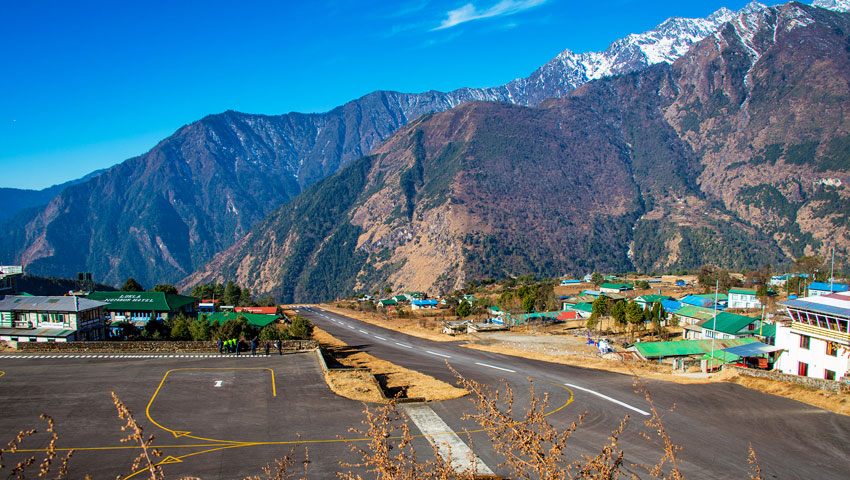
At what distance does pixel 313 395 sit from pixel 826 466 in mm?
23450

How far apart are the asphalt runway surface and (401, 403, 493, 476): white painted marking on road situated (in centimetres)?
56

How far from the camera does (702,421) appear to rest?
993 inches

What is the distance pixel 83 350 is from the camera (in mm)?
39875

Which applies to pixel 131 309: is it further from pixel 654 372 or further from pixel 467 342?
pixel 654 372

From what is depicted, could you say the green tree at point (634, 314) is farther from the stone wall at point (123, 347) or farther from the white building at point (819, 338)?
the stone wall at point (123, 347)

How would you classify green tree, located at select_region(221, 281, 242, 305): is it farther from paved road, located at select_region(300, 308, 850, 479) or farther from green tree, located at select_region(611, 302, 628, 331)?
paved road, located at select_region(300, 308, 850, 479)

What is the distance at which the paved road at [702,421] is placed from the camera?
783 inches

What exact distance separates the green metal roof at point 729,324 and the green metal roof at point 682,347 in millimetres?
4917

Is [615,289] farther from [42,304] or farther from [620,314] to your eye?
[42,304]

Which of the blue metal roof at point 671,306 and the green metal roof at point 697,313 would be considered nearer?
the green metal roof at point 697,313

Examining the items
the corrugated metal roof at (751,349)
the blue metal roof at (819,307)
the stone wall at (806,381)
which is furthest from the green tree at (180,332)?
the blue metal roof at (819,307)

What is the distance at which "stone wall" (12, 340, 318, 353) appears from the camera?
3966 centimetres

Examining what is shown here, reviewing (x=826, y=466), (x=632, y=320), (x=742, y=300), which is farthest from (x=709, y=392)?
(x=742, y=300)

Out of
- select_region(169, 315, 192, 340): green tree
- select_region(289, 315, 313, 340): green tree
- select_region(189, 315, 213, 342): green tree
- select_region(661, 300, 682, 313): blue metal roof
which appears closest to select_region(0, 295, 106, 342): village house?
select_region(169, 315, 192, 340): green tree
